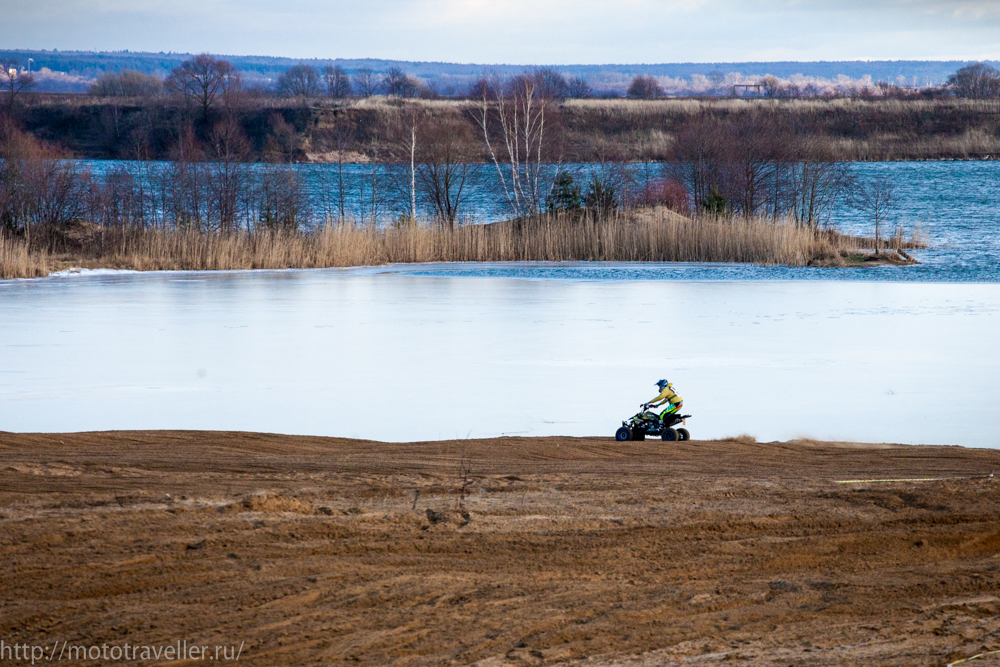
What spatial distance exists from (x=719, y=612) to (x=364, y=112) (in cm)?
5925

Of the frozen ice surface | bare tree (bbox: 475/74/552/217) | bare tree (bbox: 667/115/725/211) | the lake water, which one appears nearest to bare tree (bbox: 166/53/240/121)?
the lake water

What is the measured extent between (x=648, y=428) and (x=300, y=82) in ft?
300

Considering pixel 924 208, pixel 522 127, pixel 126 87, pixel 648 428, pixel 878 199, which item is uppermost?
pixel 126 87

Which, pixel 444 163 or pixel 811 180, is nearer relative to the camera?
pixel 811 180

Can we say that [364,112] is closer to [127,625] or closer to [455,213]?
[455,213]

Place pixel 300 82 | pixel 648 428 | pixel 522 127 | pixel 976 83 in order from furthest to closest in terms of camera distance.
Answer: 1. pixel 300 82
2. pixel 976 83
3. pixel 522 127
4. pixel 648 428

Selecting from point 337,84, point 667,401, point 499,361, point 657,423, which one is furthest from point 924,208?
point 337,84

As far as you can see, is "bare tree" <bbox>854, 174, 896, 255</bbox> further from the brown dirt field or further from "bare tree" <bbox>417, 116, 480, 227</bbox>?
the brown dirt field

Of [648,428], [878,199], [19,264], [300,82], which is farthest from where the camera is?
[300,82]

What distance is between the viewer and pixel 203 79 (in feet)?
191

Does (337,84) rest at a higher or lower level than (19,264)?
higher

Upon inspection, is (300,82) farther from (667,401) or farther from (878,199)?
(667,401)

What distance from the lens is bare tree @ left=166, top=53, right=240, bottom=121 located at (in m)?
56.0

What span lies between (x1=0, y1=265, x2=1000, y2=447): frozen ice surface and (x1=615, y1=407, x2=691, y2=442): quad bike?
30 cm
